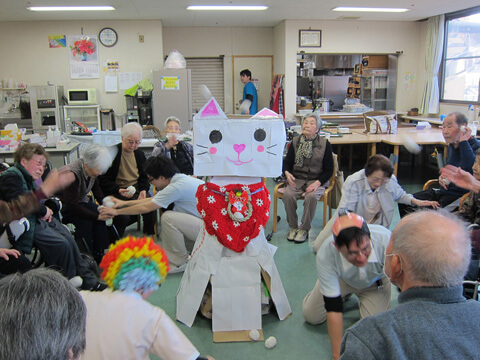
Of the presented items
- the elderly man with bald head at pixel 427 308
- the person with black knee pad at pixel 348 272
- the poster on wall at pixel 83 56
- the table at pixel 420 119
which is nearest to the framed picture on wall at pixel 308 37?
the table at pixel 420 119

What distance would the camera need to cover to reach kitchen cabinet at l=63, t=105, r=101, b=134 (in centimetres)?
764

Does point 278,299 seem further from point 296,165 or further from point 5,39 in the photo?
point 5,39

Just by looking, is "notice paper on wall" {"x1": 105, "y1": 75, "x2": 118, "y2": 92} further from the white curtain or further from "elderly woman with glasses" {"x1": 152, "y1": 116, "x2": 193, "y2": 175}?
the white curtain

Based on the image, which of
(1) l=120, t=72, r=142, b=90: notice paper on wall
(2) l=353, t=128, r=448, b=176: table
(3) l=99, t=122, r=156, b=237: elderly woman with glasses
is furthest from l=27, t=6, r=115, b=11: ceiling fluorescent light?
(2) l=353, t=128, r=448, b=176: table

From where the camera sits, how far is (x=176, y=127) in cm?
417

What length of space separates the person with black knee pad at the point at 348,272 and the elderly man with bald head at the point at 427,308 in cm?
76

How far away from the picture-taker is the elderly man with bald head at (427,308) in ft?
3.19

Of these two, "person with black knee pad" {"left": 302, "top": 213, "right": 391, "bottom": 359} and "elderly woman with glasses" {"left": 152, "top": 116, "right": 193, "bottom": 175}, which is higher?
"elderly woman with glasses" {"left": 152, "top": 116, "right": 193, "bottom": 175}

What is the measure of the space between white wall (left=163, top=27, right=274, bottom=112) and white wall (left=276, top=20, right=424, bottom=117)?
0.93m

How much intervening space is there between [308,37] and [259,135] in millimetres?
6263

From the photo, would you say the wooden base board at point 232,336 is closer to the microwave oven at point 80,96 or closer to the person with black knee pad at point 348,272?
the person with black knee pad at point 348,272

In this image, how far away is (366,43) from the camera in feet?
27.2

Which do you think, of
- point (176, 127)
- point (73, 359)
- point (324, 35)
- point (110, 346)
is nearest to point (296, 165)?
point (176, 127)

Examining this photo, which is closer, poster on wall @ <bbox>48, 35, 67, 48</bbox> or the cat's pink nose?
the cat's pink nose
